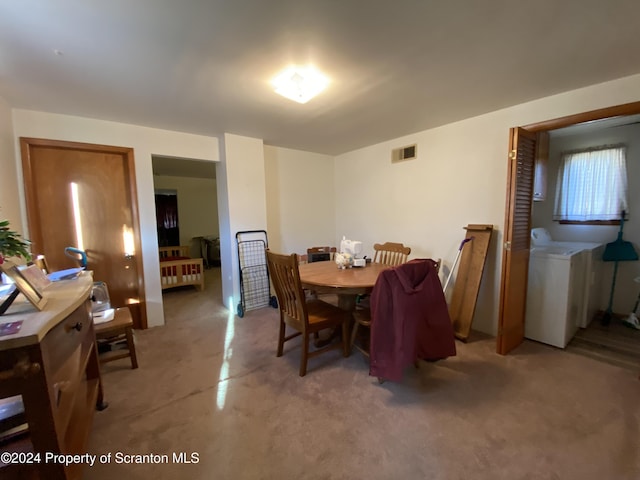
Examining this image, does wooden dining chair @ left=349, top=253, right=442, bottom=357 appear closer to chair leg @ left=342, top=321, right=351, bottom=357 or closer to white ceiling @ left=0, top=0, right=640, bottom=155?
chair leg @ left=342, top=321, right=351, bottom=357

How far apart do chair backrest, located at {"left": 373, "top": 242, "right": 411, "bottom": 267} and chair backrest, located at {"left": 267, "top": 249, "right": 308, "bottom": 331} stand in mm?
1376

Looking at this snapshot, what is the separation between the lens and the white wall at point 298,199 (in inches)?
161

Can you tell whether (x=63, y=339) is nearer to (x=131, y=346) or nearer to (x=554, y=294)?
(x=131, y=346)

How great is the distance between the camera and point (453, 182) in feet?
10.1

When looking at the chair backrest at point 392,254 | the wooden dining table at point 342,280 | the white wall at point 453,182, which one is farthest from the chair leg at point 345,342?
the white wall at point 453,182

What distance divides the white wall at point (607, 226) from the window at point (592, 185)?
2.6 inches

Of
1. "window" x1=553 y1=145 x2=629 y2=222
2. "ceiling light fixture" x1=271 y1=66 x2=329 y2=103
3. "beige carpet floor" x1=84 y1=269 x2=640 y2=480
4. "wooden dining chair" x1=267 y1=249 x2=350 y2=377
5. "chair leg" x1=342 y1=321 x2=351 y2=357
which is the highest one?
"ceiling light fixture" x1=271 y1=66 x2=329 y2=103

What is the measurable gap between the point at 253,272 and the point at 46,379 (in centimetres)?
287

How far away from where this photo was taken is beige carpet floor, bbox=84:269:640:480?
1401 millimetres

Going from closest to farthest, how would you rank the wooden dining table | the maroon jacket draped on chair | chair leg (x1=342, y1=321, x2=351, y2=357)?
the maroon jacket draped on chair, the wooden dining table, chair leg (x1=342, y1=321, x2=351, y2=357)

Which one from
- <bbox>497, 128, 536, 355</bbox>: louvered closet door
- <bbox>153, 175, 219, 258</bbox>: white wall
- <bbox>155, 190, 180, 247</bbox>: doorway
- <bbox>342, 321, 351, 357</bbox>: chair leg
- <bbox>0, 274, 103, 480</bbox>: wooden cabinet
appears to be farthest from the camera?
<bbox>153, 175, 219, 258</bbox>: white wall

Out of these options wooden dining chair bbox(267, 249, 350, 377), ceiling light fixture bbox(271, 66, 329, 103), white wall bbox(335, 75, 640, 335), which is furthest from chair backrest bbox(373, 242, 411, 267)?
ceiling light fixture bbox(271, 66, 329, 103)

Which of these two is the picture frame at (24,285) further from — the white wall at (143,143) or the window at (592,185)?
the window at (592,185)

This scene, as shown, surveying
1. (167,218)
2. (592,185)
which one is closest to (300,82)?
(592,185)
